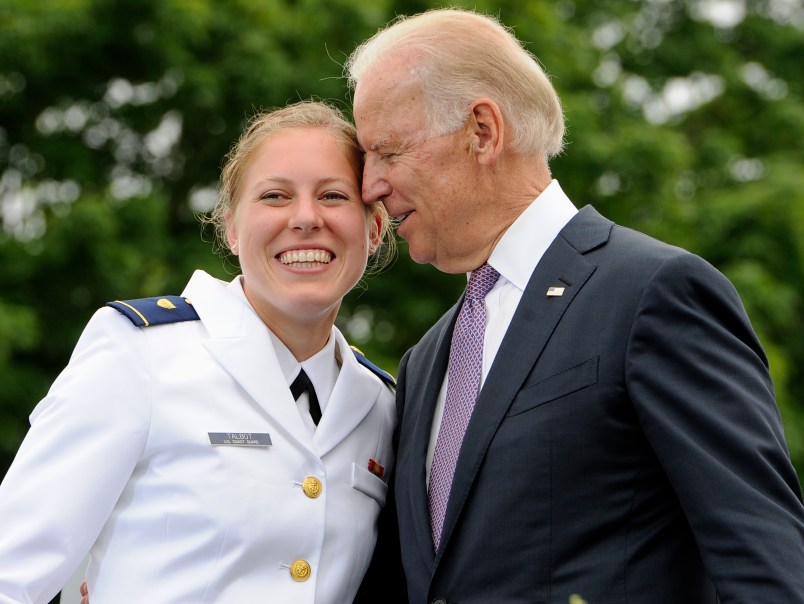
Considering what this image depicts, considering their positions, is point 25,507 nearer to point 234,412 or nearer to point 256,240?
point 234,412

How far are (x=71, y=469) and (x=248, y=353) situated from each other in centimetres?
61

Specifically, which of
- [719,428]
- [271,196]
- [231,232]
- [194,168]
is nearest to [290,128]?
[271,196]

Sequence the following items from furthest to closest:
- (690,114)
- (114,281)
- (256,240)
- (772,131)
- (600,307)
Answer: (690,114) < (772,131) < (114,281) < (256,240) < (600,307)

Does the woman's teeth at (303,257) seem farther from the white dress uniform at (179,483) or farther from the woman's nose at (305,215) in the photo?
the white dress uniform at (179,483)

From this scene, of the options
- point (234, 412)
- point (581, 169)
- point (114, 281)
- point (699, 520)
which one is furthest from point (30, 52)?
point (699, 520)

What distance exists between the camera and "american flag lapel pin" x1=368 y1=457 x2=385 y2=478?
3.77 m

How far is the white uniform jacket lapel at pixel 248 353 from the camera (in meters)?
3.56

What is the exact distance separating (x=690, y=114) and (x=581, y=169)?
16.3 feet

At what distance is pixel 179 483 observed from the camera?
3.36 metres

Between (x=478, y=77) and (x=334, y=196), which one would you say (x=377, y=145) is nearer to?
(x=334, y=196)

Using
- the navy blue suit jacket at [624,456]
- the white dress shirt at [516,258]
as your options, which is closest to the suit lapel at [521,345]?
the navy blue suit jacket at [624,456]

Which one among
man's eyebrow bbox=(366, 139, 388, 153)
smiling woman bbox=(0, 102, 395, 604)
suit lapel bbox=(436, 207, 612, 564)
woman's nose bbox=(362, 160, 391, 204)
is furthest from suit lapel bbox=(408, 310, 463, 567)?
man's eyebrow bbox=(366, 139, 388, 153)

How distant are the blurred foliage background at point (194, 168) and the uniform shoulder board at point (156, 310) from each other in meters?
4.89

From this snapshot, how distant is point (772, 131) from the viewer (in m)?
15.0
